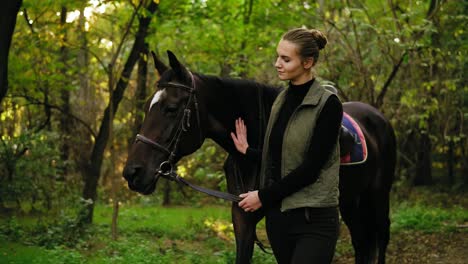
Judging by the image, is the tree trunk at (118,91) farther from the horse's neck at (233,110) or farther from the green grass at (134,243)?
the horse's neck at (233,110)

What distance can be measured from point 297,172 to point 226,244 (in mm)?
7302

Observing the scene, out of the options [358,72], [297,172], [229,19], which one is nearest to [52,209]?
[229,19]

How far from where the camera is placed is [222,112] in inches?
185

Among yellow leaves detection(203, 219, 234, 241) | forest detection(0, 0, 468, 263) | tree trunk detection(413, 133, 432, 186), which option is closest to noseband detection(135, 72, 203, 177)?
forest detection(0, 0, 468, 263)

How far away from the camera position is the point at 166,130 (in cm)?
439

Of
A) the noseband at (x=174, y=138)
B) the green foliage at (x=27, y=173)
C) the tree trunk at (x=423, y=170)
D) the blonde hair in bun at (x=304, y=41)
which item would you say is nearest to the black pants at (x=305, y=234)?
the blonde hair in bun at (x=304, y=41)

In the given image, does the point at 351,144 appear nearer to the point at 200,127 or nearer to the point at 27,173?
the point at 200,127

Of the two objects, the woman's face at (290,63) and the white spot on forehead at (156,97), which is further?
the white spot on forehead at (156,97)

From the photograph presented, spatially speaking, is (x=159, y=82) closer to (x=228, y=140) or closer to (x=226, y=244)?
(x=228, y=140)

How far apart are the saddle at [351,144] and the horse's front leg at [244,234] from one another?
1.15m

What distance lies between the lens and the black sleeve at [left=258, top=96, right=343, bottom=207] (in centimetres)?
325

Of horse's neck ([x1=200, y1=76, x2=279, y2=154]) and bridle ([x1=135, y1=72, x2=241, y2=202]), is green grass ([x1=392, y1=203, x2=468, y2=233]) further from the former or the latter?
bridle ([x1=135, y1=72, x2=241, y2=202])

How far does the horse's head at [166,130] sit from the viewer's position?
4.29m

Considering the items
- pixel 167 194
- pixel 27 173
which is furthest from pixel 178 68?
pixel 167 194
